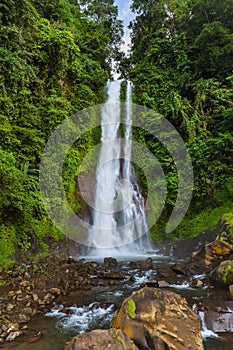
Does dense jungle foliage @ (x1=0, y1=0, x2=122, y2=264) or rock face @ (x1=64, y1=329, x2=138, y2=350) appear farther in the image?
dense jungle foliage @ (x1=0, y1=0, x2=122, y2=264)

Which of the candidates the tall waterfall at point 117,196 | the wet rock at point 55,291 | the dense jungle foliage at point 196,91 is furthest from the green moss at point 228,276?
the tall waterfall at point 117,196

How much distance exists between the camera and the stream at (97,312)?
394 cm

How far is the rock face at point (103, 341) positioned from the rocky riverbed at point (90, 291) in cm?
115

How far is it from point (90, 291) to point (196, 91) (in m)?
11.5

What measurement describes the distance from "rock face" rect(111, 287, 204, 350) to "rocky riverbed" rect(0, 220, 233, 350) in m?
0.67

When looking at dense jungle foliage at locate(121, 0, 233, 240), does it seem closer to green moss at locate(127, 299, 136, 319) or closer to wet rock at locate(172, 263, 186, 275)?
wet rock at locate(172, 263, 186, 275)

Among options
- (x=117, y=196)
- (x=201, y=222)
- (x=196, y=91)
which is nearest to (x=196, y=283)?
(x=201, y=222)

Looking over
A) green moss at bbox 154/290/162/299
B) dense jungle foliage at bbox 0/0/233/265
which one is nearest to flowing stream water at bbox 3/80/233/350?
dense jungle foliage at bbox 0/0/233/265

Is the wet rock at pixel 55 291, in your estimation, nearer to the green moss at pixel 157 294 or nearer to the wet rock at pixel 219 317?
the green moss at pixel 157 294

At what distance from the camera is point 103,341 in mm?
2971

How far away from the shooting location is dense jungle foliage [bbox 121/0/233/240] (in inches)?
414

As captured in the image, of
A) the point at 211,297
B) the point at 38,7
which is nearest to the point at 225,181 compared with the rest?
the point at 211,297

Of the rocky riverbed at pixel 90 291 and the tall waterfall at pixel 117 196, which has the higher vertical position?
the tall waterfall at pixel 117 196

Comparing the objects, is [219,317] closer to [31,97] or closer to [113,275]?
[113,275]
